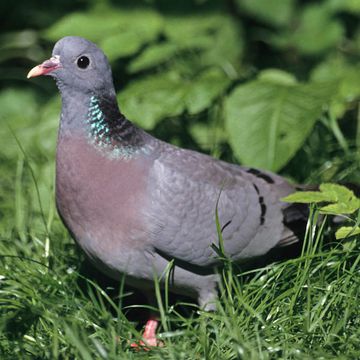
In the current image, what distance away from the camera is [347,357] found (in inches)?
113

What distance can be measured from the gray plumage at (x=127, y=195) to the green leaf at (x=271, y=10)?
2.32 m

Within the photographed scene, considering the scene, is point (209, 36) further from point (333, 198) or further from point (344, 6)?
point (333, 198)

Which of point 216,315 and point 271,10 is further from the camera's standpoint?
point 271,10

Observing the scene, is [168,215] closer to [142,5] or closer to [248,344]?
[248,344]

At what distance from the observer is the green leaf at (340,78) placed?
454cm

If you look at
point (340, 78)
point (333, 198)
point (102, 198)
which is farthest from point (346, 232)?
point (340, 78)

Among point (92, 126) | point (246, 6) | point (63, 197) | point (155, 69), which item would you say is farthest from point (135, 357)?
point (246, 6)

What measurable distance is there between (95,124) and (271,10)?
8.50 feet

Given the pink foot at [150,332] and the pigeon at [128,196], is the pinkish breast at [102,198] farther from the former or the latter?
the pink foot at [150,332]

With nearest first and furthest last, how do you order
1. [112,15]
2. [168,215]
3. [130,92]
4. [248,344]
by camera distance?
1. [248,344]
2. [168,215]
3. [130,92]
4. [112,15]

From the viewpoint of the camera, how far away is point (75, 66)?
10.9 feet

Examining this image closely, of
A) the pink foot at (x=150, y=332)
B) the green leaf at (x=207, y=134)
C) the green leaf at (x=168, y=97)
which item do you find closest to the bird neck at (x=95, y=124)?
the pink foot at (x=150, y=332)

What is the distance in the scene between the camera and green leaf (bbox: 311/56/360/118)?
454cm

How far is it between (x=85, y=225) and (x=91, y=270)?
1.89 feet
